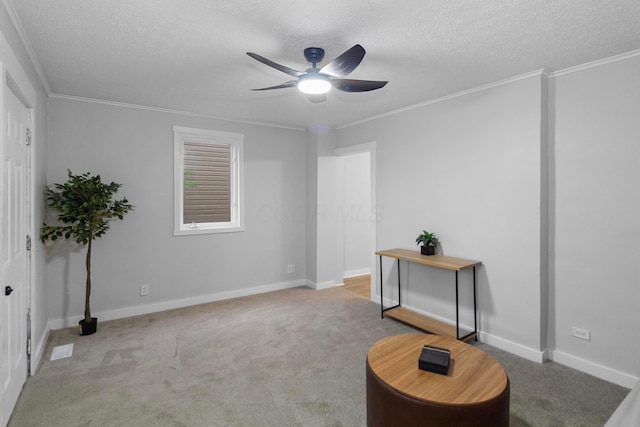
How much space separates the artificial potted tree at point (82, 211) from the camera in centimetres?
318

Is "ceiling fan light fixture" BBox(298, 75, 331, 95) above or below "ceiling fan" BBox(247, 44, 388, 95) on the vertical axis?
below

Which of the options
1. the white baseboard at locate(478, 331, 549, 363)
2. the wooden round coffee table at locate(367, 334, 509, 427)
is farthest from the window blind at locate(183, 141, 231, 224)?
the white baseboard at locate(478, 331, 549, 363)

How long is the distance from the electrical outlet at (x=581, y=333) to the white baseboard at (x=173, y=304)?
3353mm

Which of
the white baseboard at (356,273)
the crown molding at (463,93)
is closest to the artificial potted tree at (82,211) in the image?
the crown molding at (463,93)

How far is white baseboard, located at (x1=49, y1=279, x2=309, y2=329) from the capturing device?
362cm

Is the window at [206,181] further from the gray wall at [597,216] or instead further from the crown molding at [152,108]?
the gray wall at [597,216]

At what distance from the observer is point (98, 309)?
12.4 ft

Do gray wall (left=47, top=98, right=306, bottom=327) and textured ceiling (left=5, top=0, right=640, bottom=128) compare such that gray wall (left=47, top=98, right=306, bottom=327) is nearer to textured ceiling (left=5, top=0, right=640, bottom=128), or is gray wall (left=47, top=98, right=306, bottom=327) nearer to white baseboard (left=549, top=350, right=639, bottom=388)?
textured ceiling (left=5, top=0, right=640, bottom=128)

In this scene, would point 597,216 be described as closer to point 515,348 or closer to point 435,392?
point 515,348

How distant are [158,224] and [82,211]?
934mm

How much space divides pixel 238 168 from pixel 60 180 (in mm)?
1964

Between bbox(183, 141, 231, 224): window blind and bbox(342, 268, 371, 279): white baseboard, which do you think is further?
bbox(342, 268, 371, 279): white baseboard

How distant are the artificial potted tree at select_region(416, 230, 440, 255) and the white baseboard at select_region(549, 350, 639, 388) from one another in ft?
4.35

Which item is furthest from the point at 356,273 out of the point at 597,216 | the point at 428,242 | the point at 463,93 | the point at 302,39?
the point at 302,39
